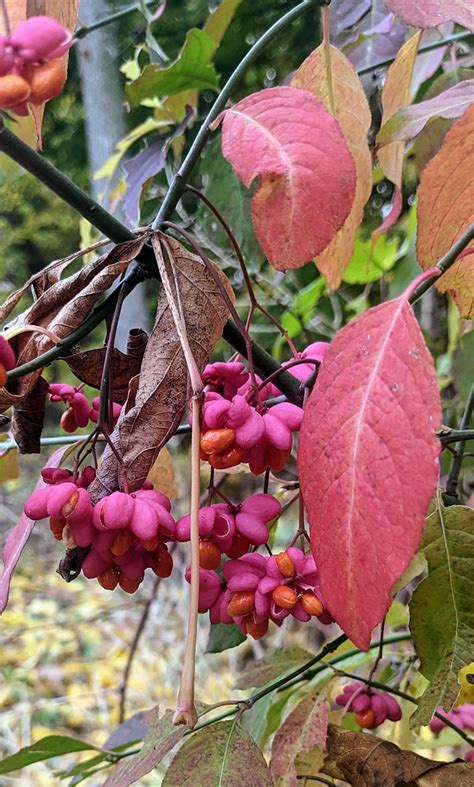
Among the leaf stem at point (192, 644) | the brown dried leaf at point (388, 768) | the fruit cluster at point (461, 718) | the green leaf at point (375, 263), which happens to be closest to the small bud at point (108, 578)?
the leaf stem at point (192, 644)

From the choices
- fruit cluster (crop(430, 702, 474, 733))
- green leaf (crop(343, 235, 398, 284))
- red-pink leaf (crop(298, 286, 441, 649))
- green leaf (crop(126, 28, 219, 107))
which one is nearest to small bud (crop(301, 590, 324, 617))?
red-pink leaf (crop(298, 286, 441, 649))

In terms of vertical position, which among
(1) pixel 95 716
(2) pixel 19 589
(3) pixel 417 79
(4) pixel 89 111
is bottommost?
(1) pixel 95 716

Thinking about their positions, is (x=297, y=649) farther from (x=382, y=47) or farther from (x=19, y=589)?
(x=19, y=589)

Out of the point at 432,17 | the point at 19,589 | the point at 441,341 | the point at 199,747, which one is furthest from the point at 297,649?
the point at 19,589

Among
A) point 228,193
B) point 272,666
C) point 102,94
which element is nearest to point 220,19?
point 228,193

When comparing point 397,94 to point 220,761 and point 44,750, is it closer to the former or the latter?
point 220,761
